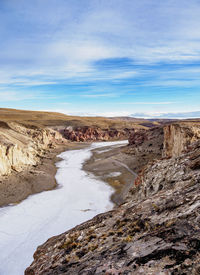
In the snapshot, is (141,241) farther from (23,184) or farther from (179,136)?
(23,184)

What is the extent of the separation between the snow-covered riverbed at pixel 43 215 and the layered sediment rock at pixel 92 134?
172 ft

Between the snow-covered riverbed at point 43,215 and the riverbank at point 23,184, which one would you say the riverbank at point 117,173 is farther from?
the riverbank at point 23,184

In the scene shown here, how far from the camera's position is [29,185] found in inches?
890

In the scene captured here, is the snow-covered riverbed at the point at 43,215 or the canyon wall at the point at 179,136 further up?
the canyon wall at the point at 179,136

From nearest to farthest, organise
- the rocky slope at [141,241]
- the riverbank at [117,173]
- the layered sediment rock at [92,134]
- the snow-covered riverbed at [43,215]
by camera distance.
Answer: the rocky slope at [141,241]
the snow-covered riverbed at [43,215]
the riverbank at [117,173]
the layered sediment rock at [92,134]

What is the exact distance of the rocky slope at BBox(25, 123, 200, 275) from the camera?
3260mm

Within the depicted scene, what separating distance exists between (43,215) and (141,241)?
14.7m

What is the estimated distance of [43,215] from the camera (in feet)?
54.5

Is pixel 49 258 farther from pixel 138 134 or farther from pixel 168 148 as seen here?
pixel 138 134

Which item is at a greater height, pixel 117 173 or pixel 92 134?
pixel 92 134

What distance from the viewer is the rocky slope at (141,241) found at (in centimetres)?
326

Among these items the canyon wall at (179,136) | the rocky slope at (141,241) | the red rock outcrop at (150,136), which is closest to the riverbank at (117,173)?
the red rock outcrop at (150,136)

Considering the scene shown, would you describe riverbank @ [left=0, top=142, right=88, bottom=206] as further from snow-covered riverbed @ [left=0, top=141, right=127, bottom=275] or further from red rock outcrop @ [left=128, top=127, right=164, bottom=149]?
red rock outcrop @ [left=128, top=127, right=164, bottom=149]

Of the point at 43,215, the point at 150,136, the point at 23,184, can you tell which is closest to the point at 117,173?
the point at 23,184
